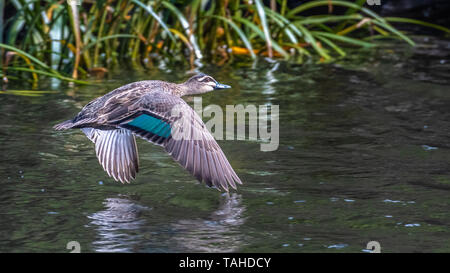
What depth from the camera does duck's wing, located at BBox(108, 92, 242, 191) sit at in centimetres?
502

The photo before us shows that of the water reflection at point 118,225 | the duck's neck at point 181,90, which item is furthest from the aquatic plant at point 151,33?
the water reflection at point 118,225

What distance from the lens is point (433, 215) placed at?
Answer: 5.03 meters

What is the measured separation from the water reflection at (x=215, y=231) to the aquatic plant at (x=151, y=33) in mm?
4021

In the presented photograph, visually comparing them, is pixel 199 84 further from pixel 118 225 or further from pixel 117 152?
pixel 118 225

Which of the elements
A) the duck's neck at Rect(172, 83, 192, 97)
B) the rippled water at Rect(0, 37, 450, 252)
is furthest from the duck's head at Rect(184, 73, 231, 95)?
the rippled water at Rect(0, 37, 450, 252)

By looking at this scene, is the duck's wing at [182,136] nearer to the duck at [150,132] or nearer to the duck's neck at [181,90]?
the duck at [150,132]

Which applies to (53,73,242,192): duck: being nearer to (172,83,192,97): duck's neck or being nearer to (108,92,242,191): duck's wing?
(108,92,242,191): duck's wing

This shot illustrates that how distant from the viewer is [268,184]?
5715 mm

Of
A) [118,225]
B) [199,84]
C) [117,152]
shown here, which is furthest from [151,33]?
[118,225]

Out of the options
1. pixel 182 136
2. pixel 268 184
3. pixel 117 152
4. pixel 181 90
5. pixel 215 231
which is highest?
pixel 181 90

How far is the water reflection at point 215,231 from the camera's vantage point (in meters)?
4.57

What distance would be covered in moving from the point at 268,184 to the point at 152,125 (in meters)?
1.02

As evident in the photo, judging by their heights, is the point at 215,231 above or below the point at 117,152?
below
